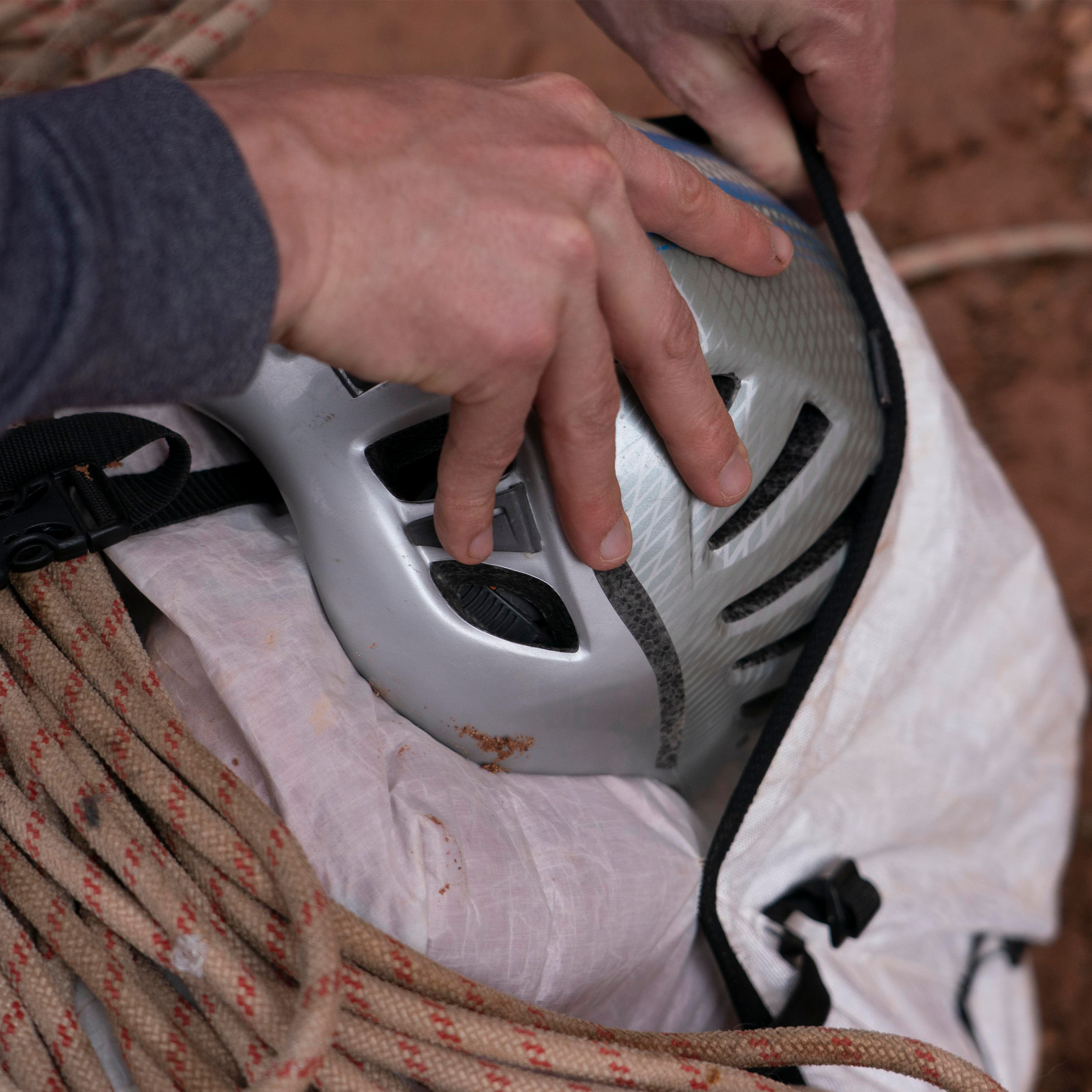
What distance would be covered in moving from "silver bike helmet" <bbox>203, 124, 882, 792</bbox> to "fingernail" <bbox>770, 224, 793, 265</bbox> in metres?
0.02

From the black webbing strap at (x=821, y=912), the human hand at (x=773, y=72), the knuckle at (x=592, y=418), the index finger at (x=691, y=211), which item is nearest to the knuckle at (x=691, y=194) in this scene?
the index finger at (x=691, y=211)

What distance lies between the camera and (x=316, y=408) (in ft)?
1.74

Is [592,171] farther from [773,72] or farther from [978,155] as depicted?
[978,155]

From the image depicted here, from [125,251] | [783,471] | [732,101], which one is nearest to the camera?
[125,251]

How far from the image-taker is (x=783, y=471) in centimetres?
65

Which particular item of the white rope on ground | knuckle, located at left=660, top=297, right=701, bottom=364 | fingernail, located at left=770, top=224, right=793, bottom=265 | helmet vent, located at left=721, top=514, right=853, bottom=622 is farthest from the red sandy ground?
knuckle, located at left=660, top=297, right=701, bottom=364

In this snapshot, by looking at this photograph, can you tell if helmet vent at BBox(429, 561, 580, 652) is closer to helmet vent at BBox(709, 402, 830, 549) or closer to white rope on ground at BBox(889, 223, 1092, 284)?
helmet vent at BBox(709, 402, 830, 549)

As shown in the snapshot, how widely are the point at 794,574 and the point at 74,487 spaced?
1.56ft

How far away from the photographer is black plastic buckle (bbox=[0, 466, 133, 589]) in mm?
500

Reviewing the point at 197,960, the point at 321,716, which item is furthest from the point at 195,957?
the point at 321,716

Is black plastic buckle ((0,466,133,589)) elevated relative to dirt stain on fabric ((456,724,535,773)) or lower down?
elevated

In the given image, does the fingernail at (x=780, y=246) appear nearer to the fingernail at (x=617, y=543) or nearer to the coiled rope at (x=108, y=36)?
the fingernail at (x=617, y=543)

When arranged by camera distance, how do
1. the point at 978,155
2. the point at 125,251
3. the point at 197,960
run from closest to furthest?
the point at 125,251, the point at 197,960, the point at 978,155

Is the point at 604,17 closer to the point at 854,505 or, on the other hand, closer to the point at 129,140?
the point at 854,505
